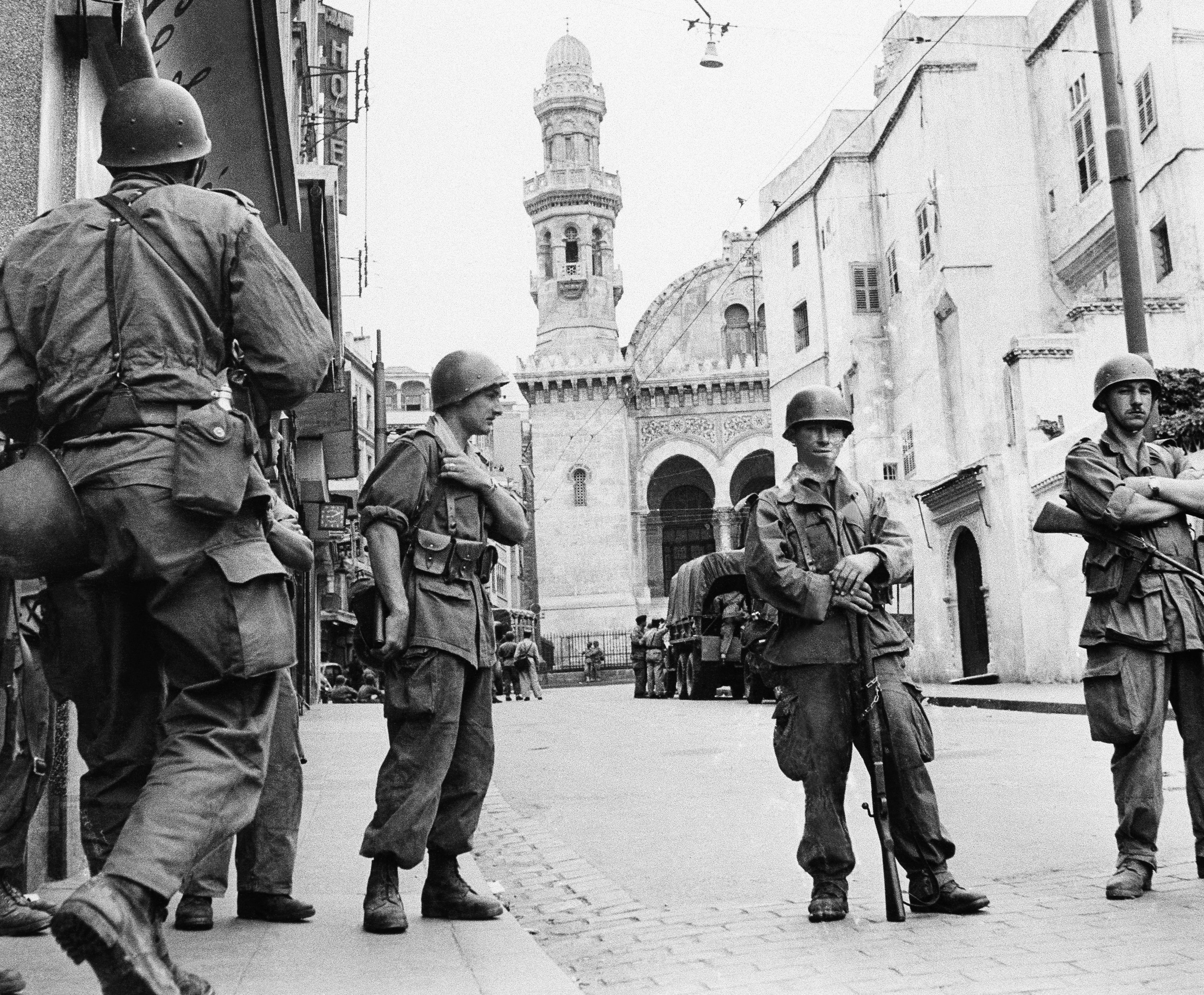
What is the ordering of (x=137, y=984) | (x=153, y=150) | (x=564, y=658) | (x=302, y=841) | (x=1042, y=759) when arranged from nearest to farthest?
(x=137, y=984)
(x=153, y=150)
(x=302, y=841)
(x=1042, y=759)
(x=564, y=658)

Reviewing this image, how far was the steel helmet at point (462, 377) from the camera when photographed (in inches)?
191

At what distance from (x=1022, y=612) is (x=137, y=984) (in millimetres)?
23370

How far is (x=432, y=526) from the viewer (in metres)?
4.65

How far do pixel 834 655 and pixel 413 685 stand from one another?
1399 mm

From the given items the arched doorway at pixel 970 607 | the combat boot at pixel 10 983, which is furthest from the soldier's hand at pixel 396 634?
the arched doorway at pixel 970 607

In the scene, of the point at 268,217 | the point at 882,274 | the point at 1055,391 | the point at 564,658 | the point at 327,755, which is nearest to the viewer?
the point at 327,755

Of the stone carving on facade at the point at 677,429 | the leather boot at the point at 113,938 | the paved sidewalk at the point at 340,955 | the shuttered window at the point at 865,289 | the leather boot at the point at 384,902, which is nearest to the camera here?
the leather boot at the point at 113,938

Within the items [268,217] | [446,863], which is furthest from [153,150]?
[268,217]

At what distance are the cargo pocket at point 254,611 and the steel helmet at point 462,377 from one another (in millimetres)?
1829

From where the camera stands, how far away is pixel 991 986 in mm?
3498

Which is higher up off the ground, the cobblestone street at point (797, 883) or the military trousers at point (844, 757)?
the military trousers at point (844, 757)

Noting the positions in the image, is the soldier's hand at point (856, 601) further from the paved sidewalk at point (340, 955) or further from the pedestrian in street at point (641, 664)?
the pedestrian in street at point (641, 664)

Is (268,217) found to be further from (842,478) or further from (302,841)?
(842,478)

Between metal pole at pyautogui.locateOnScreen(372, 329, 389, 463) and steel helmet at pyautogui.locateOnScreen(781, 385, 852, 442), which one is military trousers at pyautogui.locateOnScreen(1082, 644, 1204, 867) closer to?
steel helmet at pyautogui.locateOnScreen(781, 385, 852, 442)
